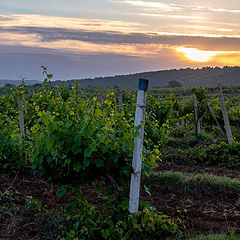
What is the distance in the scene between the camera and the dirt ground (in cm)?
411

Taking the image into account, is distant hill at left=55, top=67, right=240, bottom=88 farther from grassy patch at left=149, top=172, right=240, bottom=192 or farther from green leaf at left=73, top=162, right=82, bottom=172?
green leaf at left=73, top=162, right=82, bottom=172

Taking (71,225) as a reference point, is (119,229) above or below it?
above

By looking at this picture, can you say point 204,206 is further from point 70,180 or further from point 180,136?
point 180,136

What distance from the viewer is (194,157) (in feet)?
28.1

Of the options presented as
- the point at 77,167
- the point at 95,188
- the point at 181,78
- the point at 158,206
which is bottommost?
the point at 181,78

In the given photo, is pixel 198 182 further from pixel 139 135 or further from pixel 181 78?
pixel 181 78

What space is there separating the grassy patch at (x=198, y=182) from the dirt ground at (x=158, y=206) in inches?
4.7

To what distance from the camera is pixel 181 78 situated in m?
91.7

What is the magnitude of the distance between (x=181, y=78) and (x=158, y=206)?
8937cm

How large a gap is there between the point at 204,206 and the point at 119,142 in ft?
8.13

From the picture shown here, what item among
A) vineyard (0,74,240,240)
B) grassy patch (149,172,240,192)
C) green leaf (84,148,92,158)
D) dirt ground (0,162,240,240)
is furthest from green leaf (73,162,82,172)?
grassy patch (149,172,240,192)

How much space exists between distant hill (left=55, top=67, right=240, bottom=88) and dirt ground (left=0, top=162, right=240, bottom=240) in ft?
253

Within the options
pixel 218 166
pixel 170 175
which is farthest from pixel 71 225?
pixel 218 166

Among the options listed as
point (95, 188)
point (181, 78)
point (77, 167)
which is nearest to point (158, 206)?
point (95, 188)
